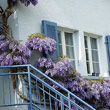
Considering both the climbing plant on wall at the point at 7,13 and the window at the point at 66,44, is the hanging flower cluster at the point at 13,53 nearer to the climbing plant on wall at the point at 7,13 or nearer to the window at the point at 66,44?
the climbing plant on wall at the point at 7,13

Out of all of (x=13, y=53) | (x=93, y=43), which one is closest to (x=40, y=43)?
(x=13, y=53)

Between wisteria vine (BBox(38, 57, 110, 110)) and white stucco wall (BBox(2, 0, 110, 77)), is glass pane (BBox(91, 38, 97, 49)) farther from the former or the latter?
wisteria vine (BBox(38, 57, 110, 110))

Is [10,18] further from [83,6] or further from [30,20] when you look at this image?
[83,6]

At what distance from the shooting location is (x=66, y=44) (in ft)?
25.5

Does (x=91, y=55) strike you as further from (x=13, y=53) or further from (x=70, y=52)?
(x=13, y=53)

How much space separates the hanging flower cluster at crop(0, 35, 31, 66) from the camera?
576cm

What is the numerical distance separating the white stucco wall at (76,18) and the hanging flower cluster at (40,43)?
0.33 meters

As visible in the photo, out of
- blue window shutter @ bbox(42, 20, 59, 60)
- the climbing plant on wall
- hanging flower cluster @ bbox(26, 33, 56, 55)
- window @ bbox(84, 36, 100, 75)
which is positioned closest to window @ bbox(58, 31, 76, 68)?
blue window shutter @ bbox(42, 20, 59, 60)

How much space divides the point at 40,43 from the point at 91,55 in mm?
2879

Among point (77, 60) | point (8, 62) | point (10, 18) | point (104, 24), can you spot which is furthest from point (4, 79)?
point (104, 24)

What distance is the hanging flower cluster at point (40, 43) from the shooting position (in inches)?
241

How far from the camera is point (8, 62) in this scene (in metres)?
5.76

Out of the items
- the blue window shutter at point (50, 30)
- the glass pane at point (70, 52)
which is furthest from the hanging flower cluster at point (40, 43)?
the glass pane at point (70, 52)

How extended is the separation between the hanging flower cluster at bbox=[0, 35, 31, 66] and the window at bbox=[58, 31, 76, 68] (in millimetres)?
1769
